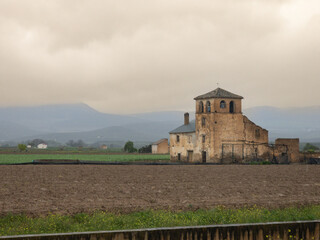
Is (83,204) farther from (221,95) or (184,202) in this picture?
(221,95)

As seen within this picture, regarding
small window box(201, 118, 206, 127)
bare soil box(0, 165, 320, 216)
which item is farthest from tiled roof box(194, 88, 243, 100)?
bare soil box(0, 165, 320, 216)

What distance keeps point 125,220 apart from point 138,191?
8.61 m

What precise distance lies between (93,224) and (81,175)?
706 inches

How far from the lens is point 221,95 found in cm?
6519

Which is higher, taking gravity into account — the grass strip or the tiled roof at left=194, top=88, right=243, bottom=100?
the tiled roof at left=194, top=88, right=243, bottom=100

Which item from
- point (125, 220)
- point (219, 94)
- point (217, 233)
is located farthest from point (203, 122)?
point (217, 233)

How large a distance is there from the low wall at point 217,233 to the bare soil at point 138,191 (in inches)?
329

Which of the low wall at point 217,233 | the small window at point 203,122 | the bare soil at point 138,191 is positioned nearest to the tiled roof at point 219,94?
the small window at point 203,122

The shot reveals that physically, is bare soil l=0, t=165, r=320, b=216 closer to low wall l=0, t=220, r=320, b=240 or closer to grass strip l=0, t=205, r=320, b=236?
grass strip l=0, t=205, r=320, b=236

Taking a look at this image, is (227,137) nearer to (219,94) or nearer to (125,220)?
(219,94)

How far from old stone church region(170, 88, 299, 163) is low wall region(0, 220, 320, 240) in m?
50.3

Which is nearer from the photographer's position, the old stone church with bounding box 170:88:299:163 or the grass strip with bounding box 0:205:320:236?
the grass strip with bounding box 0:205:320:236

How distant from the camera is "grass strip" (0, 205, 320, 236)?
1624 cm

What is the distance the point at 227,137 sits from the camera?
6406 centimetres
